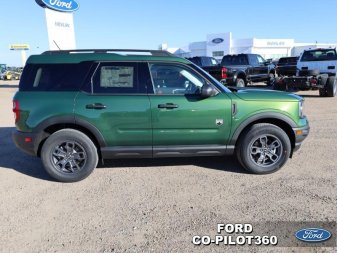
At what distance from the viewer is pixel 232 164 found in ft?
16.8

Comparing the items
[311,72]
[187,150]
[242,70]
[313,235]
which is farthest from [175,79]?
[242,70]

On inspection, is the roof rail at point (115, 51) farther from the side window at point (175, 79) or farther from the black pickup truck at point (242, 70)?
the black pickup truck at point (242, 70)

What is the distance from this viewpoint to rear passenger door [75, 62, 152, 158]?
14.0 feet

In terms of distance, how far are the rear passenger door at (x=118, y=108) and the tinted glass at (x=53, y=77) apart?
0.16m

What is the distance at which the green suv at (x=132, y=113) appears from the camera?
4285 millimetres

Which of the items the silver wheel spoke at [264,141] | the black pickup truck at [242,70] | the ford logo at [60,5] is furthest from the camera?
the ford logo at [60,5]

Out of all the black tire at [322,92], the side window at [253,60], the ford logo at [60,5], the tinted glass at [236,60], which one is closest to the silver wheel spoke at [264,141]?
the black tire at [322,92]

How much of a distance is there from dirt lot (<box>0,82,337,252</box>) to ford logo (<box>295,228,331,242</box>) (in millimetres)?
183

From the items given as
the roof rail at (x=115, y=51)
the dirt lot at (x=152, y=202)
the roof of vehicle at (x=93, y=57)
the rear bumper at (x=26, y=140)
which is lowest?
the dirt lot at (x=152, y=202)

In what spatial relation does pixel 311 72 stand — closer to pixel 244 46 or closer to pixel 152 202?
pixel 152 202

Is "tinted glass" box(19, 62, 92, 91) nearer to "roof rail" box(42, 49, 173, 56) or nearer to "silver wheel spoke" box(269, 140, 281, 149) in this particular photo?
"roof rail" box(42, 49, 173, 56)

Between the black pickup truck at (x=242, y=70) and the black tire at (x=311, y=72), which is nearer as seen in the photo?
the black tire at (x=311, y=72)

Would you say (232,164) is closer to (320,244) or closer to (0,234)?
(320,244)

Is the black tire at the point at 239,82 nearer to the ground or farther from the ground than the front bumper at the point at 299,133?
farther from the ground
